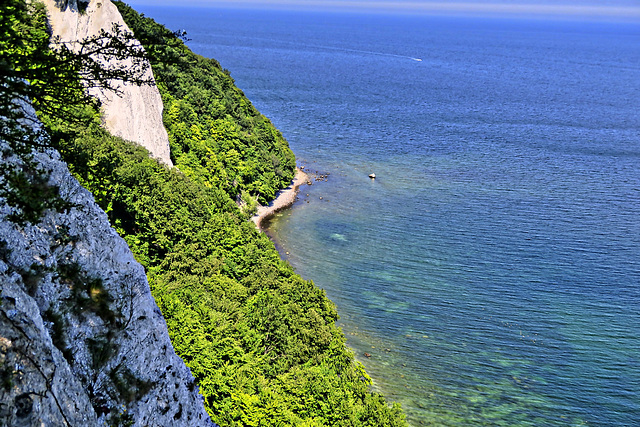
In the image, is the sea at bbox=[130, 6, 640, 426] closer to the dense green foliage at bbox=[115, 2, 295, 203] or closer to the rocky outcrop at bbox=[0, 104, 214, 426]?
the dense green foliage at bbox=[115, 2, 295, 203]

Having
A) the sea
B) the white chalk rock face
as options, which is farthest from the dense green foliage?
the sea

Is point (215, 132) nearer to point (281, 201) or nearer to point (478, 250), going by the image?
point (281, 201)

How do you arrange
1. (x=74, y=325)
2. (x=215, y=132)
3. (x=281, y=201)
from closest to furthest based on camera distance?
(x=74, y=325) → (x=215, y=132) → (x=281, y=201)

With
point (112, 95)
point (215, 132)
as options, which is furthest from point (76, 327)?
point (215, 132)

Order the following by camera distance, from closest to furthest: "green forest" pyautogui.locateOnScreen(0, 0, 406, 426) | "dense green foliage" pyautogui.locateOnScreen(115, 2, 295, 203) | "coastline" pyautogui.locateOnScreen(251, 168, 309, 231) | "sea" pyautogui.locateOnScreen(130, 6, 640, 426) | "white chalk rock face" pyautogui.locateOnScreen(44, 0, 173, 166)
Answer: "green forest" pyautogui.locateOnScreen(0, 0, 406, 426), "sea" pyautogui.locateOnScreen(130, 6, 640, 426), "white chalk rock face" pyautogui.locateOnScreen(44, 0, 173, 166), "dense green foliage" pyautogui.locateOnScreen(115, 2, 295, 203), "coastline" pyautogui.locateOnScreen(251, 168, 309, 231)

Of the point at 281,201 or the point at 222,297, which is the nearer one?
the point at 222,297

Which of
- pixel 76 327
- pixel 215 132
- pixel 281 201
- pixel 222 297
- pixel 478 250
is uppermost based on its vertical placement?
pixel 76 327
